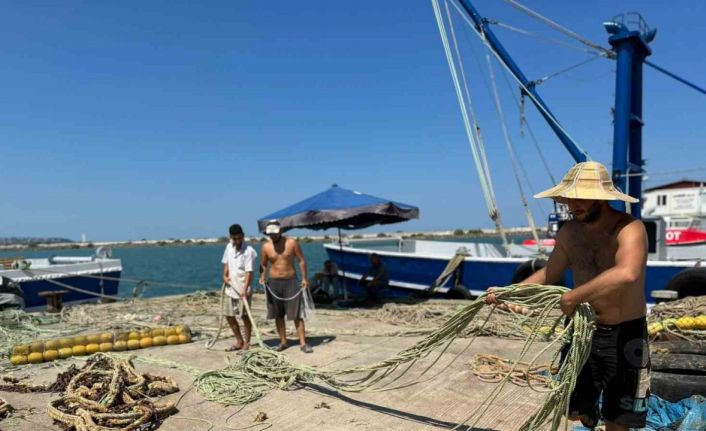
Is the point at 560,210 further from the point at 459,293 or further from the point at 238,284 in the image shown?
the point at 238,284

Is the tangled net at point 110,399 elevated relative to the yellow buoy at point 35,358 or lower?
elevated

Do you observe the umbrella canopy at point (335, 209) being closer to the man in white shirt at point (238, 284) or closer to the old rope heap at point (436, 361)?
the man in white shirt at point (238, 284)

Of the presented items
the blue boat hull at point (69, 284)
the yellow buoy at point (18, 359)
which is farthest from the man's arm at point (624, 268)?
the blue boat hull at point (69, 284)

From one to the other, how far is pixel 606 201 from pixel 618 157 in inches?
321

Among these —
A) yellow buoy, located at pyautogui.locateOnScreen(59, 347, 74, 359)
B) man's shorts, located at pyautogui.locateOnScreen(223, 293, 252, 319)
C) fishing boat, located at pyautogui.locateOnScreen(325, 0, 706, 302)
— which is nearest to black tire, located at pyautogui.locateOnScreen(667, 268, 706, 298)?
fishing boat, located at pyautogui.locateOnScreen(325, 0, 706, 302)

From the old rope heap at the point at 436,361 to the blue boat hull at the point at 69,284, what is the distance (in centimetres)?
784

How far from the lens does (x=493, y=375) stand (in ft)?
15.2

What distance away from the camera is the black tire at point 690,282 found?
7820 mm

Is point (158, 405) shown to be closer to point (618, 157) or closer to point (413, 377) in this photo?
point (413, 377)

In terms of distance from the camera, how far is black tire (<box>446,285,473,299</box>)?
10784 millimetres

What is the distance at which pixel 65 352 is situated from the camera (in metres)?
5.60

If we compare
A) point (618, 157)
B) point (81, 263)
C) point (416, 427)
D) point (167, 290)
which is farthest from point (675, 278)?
point (167, 290)

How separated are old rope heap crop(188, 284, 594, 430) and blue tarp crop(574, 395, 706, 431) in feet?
2.08

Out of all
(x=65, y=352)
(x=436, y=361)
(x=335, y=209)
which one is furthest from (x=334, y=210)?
(x=436, y=361)
